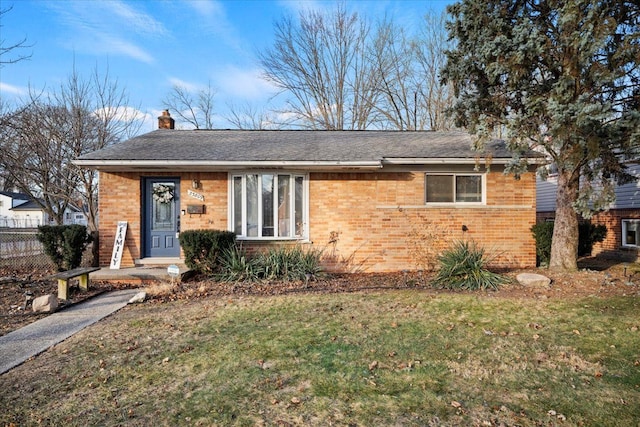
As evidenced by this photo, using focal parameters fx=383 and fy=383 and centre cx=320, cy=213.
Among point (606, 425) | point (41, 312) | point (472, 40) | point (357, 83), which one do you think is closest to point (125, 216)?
point (41, 312)

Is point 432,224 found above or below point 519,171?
below

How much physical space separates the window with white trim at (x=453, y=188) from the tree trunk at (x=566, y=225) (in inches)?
75.8

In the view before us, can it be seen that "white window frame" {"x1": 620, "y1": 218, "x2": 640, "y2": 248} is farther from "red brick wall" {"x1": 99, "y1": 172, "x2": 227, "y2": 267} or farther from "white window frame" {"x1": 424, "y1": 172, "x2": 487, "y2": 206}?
"red brick wall" {"x1": 99, "y1": 172, "x2": 227, "y2": 267}

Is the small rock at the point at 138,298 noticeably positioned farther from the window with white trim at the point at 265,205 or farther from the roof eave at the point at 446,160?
the roof eave at the point at 446,160

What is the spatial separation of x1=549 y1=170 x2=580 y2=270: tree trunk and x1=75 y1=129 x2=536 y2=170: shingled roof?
1514mm

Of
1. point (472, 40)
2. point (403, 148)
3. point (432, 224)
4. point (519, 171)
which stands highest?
point (472, 40)

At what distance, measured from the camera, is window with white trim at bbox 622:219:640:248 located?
40.3 feet

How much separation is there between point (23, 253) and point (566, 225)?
1328cm

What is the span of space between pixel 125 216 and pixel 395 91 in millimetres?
17904

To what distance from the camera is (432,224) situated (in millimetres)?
9875

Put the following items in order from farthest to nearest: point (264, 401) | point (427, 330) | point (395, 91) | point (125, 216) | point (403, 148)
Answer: point (395, 91) < point (403, 148) < point (125, 216) < point (427, 330) < point (264, 401)

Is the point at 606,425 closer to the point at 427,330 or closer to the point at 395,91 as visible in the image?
the point at 427,330

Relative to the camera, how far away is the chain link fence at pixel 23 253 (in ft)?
31.7

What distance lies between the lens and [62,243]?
358 inches
